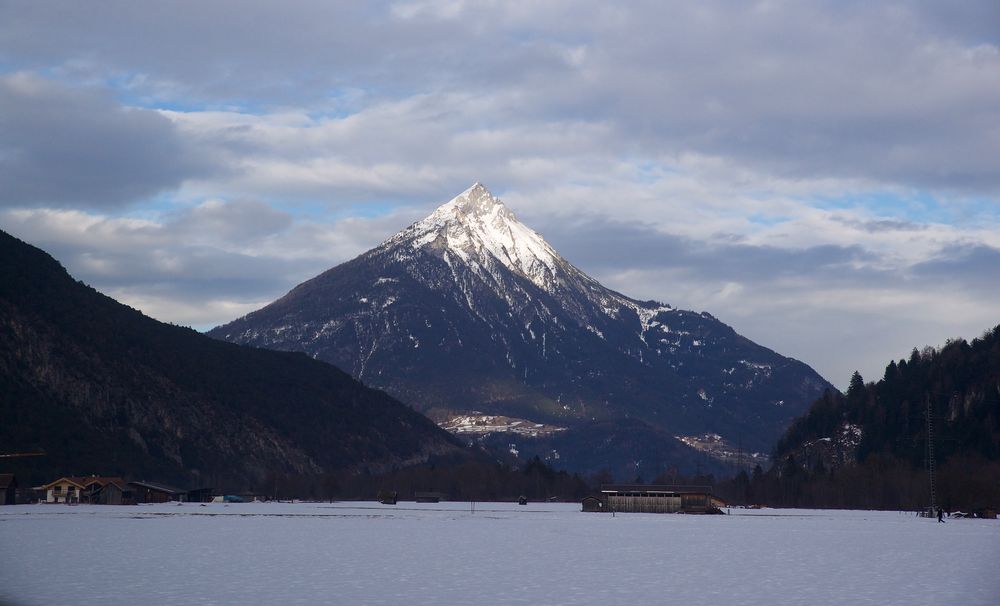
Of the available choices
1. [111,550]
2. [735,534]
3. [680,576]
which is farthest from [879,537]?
[111,550]

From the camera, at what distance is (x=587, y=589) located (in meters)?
69.4

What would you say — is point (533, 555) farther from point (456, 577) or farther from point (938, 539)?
point (938, 539)

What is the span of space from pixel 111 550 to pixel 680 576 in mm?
43053

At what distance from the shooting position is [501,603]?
6228cm

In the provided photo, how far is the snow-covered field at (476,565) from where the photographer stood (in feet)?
215

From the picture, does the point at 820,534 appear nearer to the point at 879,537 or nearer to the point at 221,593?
the point at 879,537

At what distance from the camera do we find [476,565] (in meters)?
86.2

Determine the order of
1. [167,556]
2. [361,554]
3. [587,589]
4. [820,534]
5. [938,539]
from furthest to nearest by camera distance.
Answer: [820,534] < [938,539] < [361,554] < [167,556] < [587,589]

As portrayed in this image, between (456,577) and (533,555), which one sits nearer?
(456,577)

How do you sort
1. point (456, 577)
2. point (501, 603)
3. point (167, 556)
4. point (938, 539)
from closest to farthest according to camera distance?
point (501, 603)
point (456, 577)
point (167, 556)
point (938, 539)

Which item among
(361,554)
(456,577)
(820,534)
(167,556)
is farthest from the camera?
(820,534)

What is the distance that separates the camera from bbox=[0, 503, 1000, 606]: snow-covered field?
2576 inches

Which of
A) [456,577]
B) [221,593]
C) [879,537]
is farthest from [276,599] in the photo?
[879,537]

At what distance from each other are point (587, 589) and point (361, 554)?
30.6m
